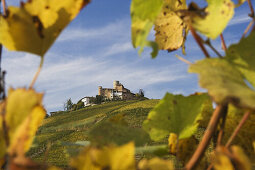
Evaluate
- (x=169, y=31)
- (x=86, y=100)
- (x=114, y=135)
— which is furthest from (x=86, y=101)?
(x=114, y=135)

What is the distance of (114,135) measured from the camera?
21cm

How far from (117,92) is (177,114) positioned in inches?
943

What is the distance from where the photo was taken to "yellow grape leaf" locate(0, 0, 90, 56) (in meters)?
0.20

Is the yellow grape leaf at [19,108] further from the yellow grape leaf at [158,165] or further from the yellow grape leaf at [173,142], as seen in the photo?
the yellow grape leaf at [173,142]

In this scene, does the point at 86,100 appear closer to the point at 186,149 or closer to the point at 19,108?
the point at 186,149

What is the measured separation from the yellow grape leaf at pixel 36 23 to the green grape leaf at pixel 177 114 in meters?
0.12

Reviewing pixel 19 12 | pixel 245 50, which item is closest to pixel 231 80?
pixel 245 50

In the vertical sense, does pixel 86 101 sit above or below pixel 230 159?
above

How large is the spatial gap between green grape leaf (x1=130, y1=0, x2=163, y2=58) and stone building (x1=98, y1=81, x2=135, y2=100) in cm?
2343

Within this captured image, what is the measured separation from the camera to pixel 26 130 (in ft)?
0.52

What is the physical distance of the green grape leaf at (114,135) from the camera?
20 cm

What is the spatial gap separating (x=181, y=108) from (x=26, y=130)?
0.50ft

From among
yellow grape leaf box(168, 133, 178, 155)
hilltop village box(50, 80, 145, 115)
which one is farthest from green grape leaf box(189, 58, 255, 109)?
hilltop village box(50, 80, 145, 115)

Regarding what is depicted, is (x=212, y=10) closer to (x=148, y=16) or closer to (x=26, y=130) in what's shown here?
(x=148, y=16)
